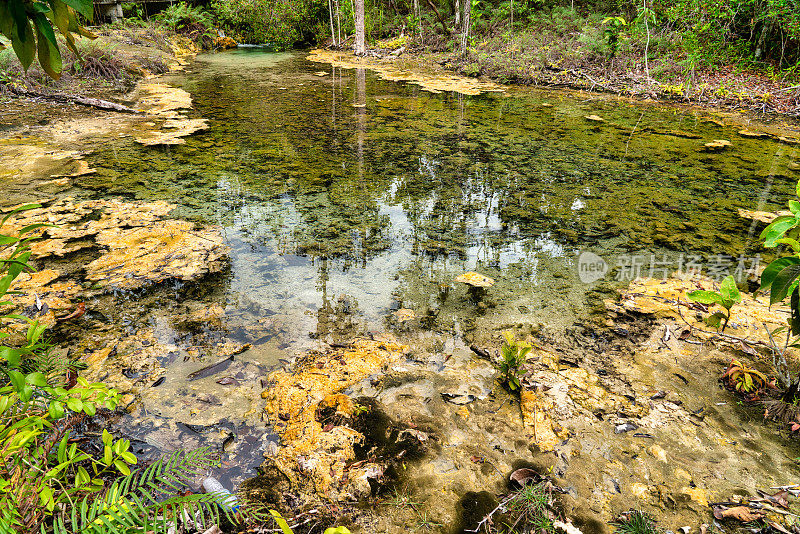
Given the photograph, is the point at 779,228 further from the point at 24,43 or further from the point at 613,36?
the point at 613,36

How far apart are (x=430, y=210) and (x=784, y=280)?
2.31m

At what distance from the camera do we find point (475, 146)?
4762mm

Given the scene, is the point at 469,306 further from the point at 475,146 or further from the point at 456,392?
the point at 475,146

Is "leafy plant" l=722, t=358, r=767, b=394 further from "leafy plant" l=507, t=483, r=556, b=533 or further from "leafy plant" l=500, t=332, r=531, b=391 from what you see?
"leafy plant" l=507, t=483, r=556, b=533

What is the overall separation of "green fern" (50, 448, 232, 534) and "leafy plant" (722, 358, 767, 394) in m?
1.94

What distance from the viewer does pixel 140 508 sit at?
3.25 ft

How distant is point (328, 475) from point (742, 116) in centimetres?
737

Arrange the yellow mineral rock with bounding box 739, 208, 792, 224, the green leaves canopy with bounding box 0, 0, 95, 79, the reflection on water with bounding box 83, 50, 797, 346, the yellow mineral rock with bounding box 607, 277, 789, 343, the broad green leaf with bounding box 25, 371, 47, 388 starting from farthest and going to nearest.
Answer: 1. the yellow mineral rock with bounding box 739, 208, 792, 224
2. the reflection on water with bounding box 83, 50, 797, 346
3. the yellow mineral rock with bounding box 607, 277, 789, 343
4. the broad green leaf with bounding box 25, 371, 47, 388
5. the green leaves canopy with bounding box 0, 0, 95, 79

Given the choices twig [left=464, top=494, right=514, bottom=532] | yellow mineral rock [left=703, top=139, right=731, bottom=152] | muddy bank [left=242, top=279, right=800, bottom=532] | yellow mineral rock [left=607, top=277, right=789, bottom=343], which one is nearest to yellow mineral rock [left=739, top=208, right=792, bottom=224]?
yellow mineral rock [left=607, top=277, right=789, bottom=343]

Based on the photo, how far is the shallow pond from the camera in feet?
7.23

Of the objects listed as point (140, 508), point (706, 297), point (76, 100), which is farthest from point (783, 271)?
point (76, 100)

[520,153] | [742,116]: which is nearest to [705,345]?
[520,153]

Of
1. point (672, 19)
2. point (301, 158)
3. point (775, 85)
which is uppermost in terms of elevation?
point (672, 19)

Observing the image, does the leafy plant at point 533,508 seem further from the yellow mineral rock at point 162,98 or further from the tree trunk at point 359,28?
the tree trunk at point 359,28
